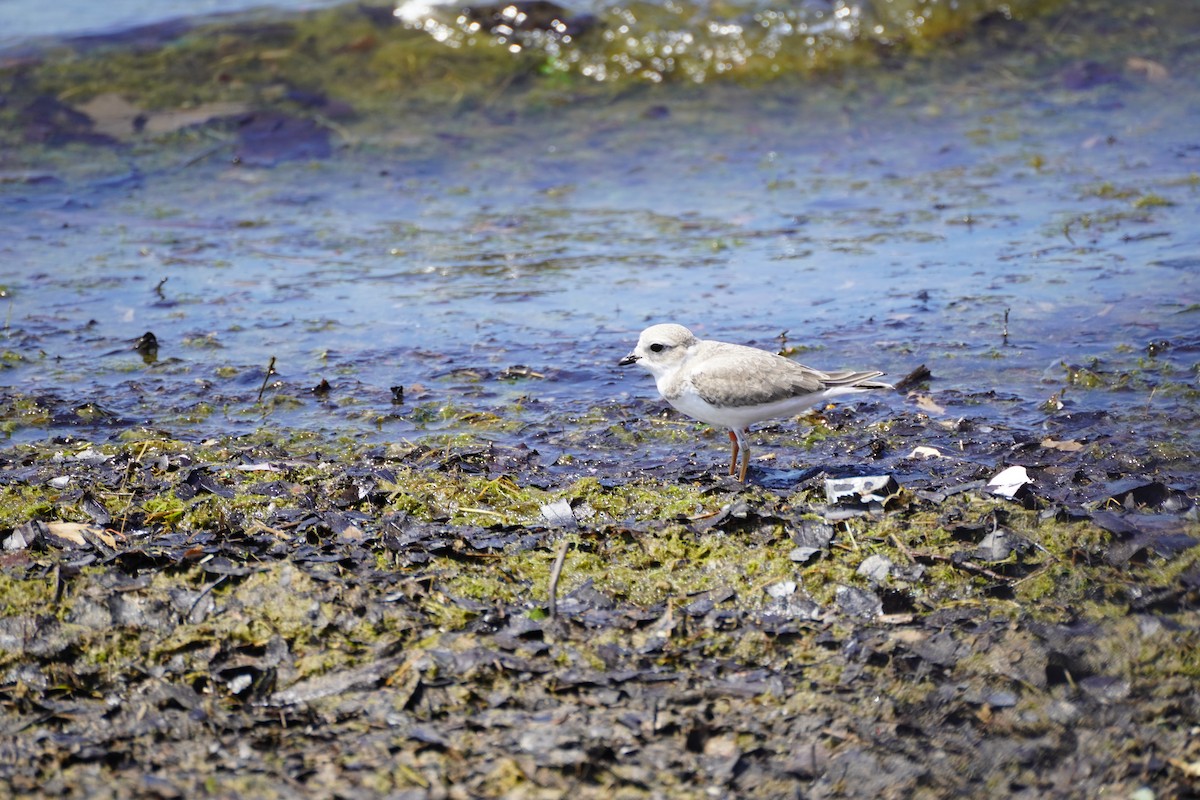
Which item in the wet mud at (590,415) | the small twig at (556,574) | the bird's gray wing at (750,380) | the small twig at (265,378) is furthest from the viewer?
the small twig at (265,378)

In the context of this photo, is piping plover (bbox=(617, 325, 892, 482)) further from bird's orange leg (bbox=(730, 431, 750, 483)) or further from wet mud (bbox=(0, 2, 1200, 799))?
wet mud (bbox=(0, 2, 1200, 799))

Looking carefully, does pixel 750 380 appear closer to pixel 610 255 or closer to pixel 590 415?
pixel 590 415

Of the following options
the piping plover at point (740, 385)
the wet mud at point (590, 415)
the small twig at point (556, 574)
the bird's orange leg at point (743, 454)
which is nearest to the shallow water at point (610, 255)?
the wet mud at point (590, 415)

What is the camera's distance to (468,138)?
507 inches

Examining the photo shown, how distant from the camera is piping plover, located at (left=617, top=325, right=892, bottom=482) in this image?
18.8ft

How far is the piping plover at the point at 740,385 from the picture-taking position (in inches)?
225

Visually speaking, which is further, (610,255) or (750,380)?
(610,255)

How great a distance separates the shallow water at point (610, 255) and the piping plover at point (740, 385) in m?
0.99

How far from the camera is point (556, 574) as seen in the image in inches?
179

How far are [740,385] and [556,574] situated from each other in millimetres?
1669

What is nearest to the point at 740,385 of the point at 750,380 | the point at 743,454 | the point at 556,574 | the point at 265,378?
the point at 750,380

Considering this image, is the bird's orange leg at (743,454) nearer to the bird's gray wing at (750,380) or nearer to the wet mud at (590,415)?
the wet mud at (590,415)

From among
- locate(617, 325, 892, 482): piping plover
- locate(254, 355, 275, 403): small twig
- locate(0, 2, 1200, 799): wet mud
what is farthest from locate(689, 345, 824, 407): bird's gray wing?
locate(254, 355, 275, 403): small twig

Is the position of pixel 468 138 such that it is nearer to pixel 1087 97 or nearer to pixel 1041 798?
pixel 1087 97
